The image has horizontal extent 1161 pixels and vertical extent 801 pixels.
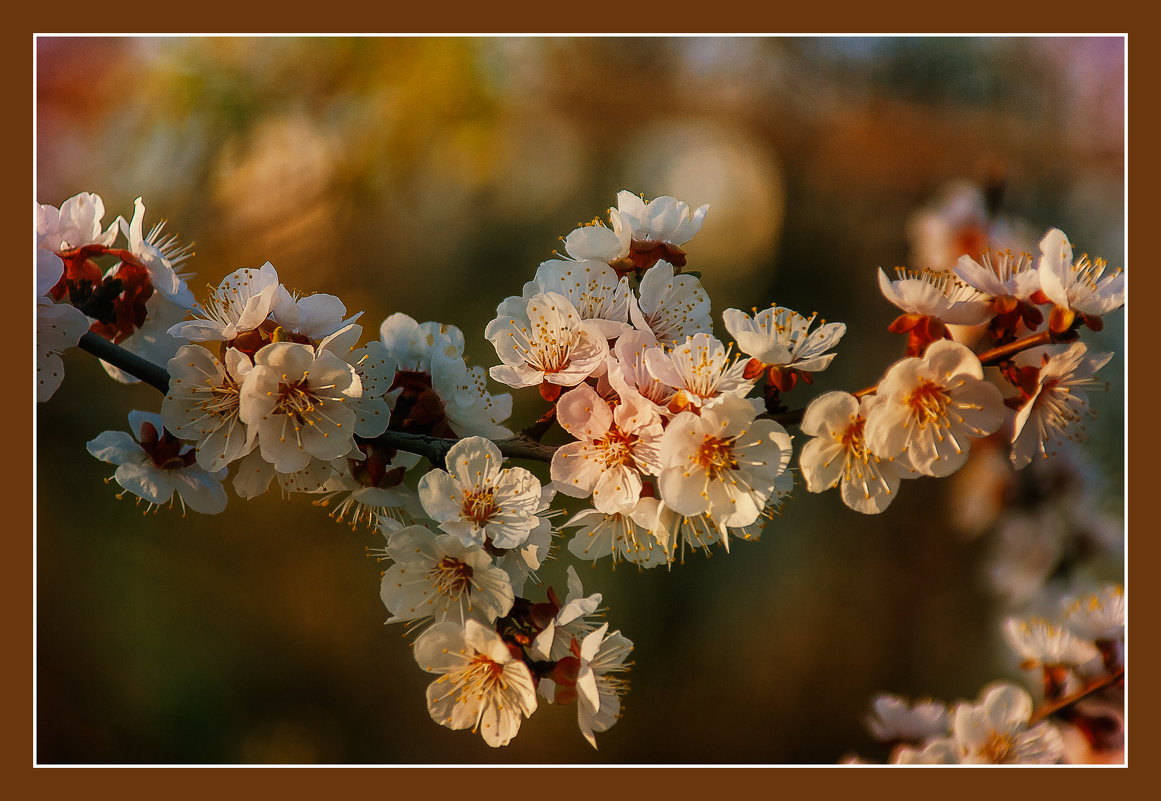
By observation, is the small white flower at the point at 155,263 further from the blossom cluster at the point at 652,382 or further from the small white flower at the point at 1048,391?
the small white flower at the point at 1048,391

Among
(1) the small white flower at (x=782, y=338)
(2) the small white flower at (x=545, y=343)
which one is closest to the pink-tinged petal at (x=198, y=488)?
(2) the small white flower at (x=545, y=343)

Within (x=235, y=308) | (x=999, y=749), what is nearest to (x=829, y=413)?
(x=235, y=308)

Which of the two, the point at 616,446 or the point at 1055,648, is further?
the point at 1055,648

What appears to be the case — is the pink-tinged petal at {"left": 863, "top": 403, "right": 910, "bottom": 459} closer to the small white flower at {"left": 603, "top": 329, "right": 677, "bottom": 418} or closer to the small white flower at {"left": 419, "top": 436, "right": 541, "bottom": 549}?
the small white flower at {"left": 603, "top": 329, "right": 677, "bottom": 418}

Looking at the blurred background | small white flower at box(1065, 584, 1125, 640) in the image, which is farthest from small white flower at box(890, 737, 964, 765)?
the blurred background

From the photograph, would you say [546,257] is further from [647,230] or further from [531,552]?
[531,552]
